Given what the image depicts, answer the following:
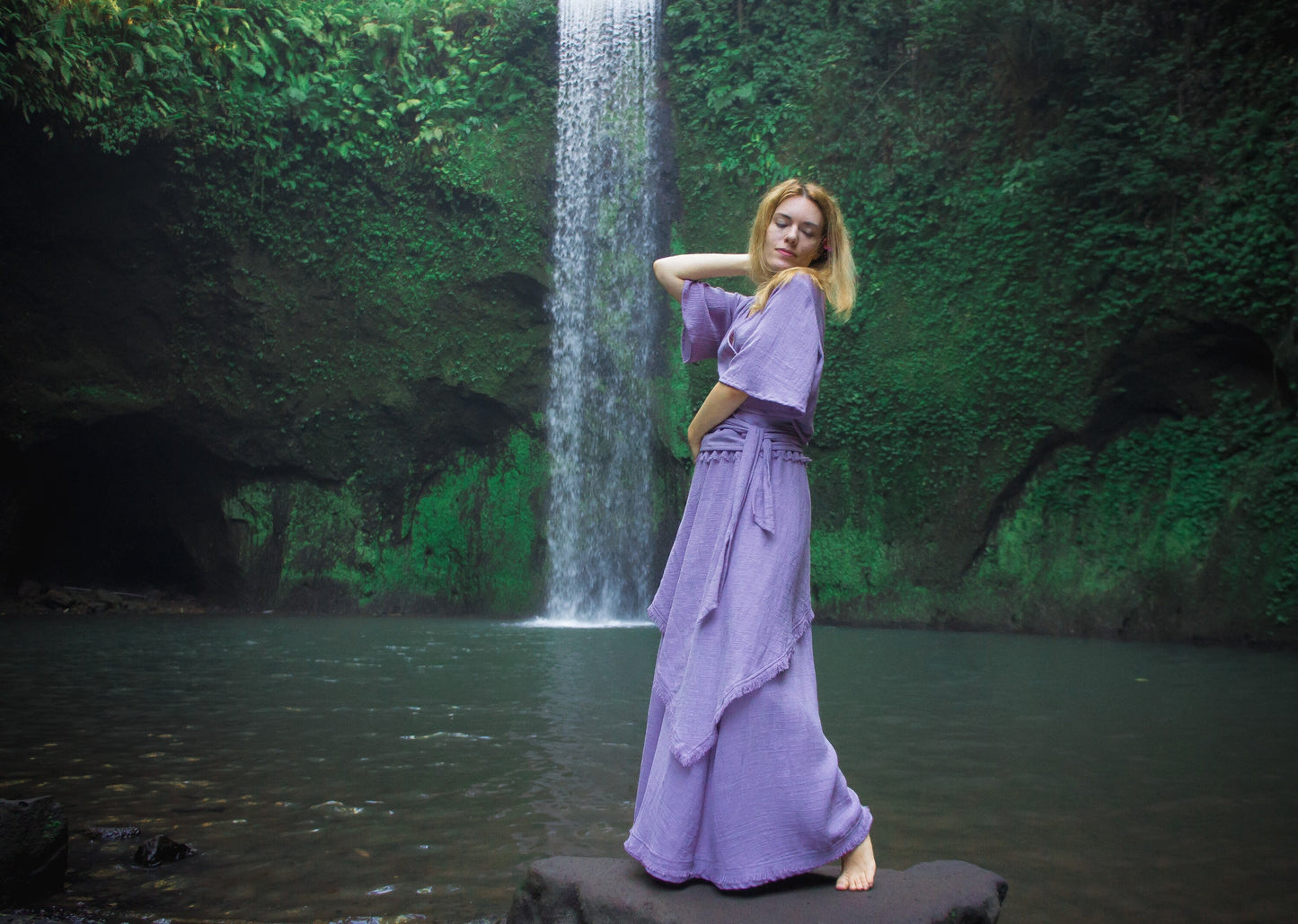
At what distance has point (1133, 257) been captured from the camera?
10492 mm

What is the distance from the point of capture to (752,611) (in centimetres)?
224

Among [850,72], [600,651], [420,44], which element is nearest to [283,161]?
[420,44]

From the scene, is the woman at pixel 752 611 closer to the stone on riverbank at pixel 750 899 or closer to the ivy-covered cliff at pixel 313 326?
the stone on riverbank at pixel 750 899

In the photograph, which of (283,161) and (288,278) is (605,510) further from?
(283,161)

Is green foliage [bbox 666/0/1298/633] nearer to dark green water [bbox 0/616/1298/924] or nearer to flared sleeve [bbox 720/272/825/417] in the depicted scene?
dark green water [bbox 0/616/1298/924]

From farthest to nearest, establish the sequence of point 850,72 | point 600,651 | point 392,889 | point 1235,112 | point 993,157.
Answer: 1. point 850,72
2. point 993,157
3. point 1235,112
4. point 600,651
5. point 392,889

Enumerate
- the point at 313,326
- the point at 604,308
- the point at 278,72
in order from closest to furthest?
1. the point at 278,72
2. the point at 604,308
3. the point at 313,326

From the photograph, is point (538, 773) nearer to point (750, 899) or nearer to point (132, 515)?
point (750, 899)

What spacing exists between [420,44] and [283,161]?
8.87 ft

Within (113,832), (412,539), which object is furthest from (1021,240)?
(113,832)

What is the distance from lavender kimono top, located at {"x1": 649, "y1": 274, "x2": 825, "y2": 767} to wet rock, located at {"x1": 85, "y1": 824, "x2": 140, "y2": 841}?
5.99 feet

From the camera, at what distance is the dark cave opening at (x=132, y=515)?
45.1 ft

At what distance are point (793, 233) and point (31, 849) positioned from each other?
2.44m

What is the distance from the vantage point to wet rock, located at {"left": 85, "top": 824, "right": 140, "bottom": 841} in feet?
9.83
